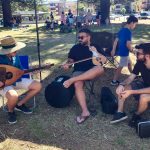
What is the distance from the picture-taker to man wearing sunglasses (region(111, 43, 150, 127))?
16.3 ft

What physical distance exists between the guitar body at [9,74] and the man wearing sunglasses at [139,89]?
178cm

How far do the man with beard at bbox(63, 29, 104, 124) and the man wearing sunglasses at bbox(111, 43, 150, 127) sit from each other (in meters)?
0.62

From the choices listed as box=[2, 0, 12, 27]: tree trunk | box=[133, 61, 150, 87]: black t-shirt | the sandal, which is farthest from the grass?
box=[2, 0, 12, 27]: tree trunk

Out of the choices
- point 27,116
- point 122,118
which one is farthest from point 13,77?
point 122,118

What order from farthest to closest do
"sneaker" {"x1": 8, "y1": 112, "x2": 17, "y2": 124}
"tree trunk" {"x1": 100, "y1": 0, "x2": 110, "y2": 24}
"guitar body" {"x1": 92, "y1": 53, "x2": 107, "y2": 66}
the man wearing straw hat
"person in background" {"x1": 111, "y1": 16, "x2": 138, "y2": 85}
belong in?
"tree trunk" {"x1": 100, "y1": 0, "x2": 110, "y2": 24}, "person in background" {"x1": 111, "y1": 16, "x2": 138, "y2": 85}, "guitar body" {"x1": 92, "y1": 53, "x2": 107, "y2": 66}, "sneaker" {"x1": 8, "y1": 112, "x2": 17, "y2": 124}, the man wearing straw hat

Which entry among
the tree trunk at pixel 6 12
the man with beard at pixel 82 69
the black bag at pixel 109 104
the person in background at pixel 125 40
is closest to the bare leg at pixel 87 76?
the man with beard at pixel 82 69

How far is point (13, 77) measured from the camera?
5.41 meters

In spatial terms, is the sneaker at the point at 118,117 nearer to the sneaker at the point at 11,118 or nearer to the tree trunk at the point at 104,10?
the sneaker at the point at 11,118

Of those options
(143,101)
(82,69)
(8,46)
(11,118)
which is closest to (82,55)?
(82,69)

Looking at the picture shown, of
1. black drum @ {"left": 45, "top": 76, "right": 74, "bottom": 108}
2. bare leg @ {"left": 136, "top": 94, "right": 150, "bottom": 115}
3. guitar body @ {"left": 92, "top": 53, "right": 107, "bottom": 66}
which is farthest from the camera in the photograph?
guitar body @ {"left": 92, "top": 53, "right": 107, "bottom": 66}

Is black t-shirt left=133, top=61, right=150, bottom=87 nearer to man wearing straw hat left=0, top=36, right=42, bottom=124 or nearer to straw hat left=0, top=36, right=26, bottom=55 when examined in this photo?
man wearing straw hat left=0, top=36, right=42, bottom=124

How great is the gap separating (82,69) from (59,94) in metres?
0.74

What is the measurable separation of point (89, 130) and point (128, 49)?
2520mm

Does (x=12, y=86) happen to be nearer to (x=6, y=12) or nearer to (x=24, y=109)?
(x=24, y=109)
